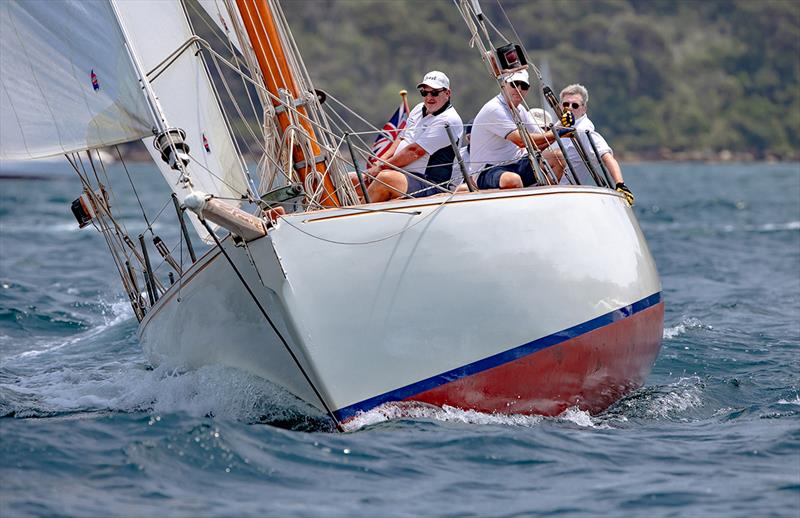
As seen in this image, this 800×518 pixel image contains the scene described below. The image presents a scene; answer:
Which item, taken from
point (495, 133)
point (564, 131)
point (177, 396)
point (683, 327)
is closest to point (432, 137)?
point (495, 133)

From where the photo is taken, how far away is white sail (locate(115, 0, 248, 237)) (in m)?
8.70

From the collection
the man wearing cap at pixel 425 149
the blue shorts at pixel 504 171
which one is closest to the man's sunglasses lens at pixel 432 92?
the man wearing cap at pixel 425 149

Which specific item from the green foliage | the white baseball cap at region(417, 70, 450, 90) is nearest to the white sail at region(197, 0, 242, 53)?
the white baseball cap at region(417, 70, 450, 90)

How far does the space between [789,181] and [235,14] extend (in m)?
45.1

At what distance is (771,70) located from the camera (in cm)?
8419

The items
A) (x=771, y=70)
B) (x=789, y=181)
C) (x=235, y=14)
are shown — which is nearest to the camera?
(x=235, y=14)

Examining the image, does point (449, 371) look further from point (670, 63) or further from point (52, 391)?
point (670, 63)

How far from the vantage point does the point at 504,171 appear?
25.3 feet

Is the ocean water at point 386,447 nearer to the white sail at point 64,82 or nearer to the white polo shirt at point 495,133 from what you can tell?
the white sail at point 64,82

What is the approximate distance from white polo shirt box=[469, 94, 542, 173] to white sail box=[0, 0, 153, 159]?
2.05 m

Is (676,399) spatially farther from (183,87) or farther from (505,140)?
(183,87)

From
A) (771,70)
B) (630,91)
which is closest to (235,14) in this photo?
(630,91)

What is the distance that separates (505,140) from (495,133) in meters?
0.10

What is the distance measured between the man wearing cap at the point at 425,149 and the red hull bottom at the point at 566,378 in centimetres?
124
